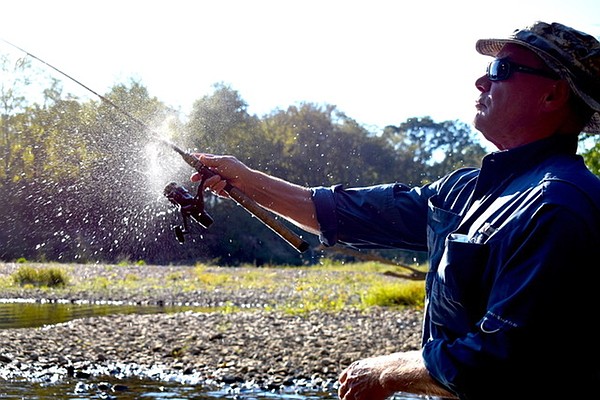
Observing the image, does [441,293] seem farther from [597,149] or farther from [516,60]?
[597,149]

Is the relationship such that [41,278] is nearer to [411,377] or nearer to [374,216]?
[374,216]

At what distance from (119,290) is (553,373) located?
20.7 metres

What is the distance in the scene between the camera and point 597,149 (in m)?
11.1

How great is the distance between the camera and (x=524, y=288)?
2422mm

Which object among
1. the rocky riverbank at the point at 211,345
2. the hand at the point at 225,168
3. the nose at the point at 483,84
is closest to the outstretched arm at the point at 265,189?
the hand at the point at 225,168

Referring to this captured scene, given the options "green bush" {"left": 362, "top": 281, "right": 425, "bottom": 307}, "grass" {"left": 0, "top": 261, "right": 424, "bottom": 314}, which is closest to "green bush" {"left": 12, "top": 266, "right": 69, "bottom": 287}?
"grass" {"left": 0, "top": 261, "right": 424, "bottom": 314}

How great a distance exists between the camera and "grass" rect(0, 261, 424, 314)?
18.7 metres

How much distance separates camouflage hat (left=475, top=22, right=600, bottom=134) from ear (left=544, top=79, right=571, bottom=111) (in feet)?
0.16

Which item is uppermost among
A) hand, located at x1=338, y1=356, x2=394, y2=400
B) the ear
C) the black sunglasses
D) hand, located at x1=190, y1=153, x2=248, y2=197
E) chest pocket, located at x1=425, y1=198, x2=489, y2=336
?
the black sunglasses

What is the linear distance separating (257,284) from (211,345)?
12.7m

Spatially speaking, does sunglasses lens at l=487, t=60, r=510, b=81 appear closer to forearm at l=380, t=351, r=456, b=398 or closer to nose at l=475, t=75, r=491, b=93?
nose at l=475, t=75, r=491, b=93

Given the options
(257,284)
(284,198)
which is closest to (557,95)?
(284,198)

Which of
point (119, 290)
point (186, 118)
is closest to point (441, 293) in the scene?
Answer: point (186, 118)

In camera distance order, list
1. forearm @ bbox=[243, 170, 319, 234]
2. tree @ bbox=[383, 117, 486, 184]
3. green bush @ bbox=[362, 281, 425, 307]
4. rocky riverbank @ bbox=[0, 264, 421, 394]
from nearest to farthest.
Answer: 1. forearm @ bbox=[243, 170, 319, 234]
2. rocky riverbank @ bbox=[0, 264, 421, 394]
3. green bush @ bbox=[362, 281, 425, 307]
4. tree @ bbox=[383, 117, 486, 184]
